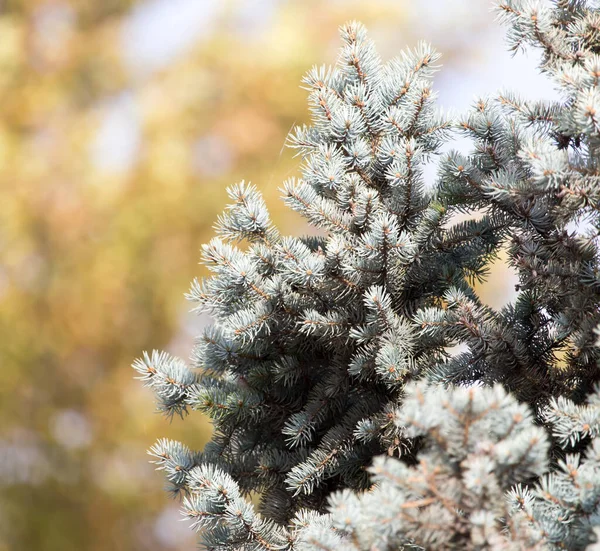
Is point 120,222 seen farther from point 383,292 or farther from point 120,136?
point 383,292

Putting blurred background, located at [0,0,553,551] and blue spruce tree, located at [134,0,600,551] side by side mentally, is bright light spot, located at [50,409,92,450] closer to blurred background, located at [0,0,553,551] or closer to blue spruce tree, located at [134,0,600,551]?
blurred background, located at [0,0,553,551]

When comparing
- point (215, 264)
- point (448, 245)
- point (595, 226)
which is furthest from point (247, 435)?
point (595, 226)

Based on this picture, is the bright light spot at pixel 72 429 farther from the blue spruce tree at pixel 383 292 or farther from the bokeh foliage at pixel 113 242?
the blue spruce tree at pixel 383 292

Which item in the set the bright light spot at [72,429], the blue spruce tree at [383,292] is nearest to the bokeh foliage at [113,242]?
the bright light spot at [72,429]

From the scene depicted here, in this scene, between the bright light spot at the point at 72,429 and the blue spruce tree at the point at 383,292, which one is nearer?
the blue spruce tree at the point at 383,292

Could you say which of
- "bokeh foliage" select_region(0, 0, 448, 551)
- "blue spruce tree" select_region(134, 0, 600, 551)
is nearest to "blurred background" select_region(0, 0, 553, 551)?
"bokeh foliage" select_region(0, 0, 448, 551)
